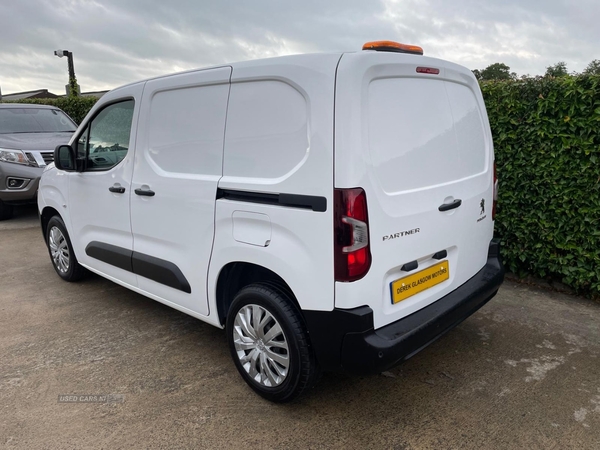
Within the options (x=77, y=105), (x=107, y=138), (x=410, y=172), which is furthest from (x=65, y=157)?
(x=77, y=105)

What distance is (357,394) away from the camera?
9.23ft

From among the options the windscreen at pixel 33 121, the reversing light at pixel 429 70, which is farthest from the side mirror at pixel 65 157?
the windscreen at pixel 33 121

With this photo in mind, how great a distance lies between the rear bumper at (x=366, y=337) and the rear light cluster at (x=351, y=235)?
0.19 m

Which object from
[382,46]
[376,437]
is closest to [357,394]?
[376,437]

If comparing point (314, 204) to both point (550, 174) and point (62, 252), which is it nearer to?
point (550, 174)

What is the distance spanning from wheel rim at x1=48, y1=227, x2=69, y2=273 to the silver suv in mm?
2979

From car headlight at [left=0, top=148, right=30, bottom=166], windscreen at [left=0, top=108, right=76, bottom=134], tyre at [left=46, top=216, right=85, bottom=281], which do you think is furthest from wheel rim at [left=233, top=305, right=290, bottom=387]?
windscreen at [left=0, top=108, right=76, bottom=134]

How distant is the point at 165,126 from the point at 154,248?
33.4 inches

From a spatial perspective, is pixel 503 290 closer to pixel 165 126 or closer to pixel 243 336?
pixel 243 336

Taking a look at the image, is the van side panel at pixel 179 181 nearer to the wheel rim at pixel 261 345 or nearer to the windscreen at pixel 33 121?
the wheel rim at pixel 261 345

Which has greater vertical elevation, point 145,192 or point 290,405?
point 145,192

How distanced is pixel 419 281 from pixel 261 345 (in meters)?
0.95

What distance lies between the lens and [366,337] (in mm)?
2244

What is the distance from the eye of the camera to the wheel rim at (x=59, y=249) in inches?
184
